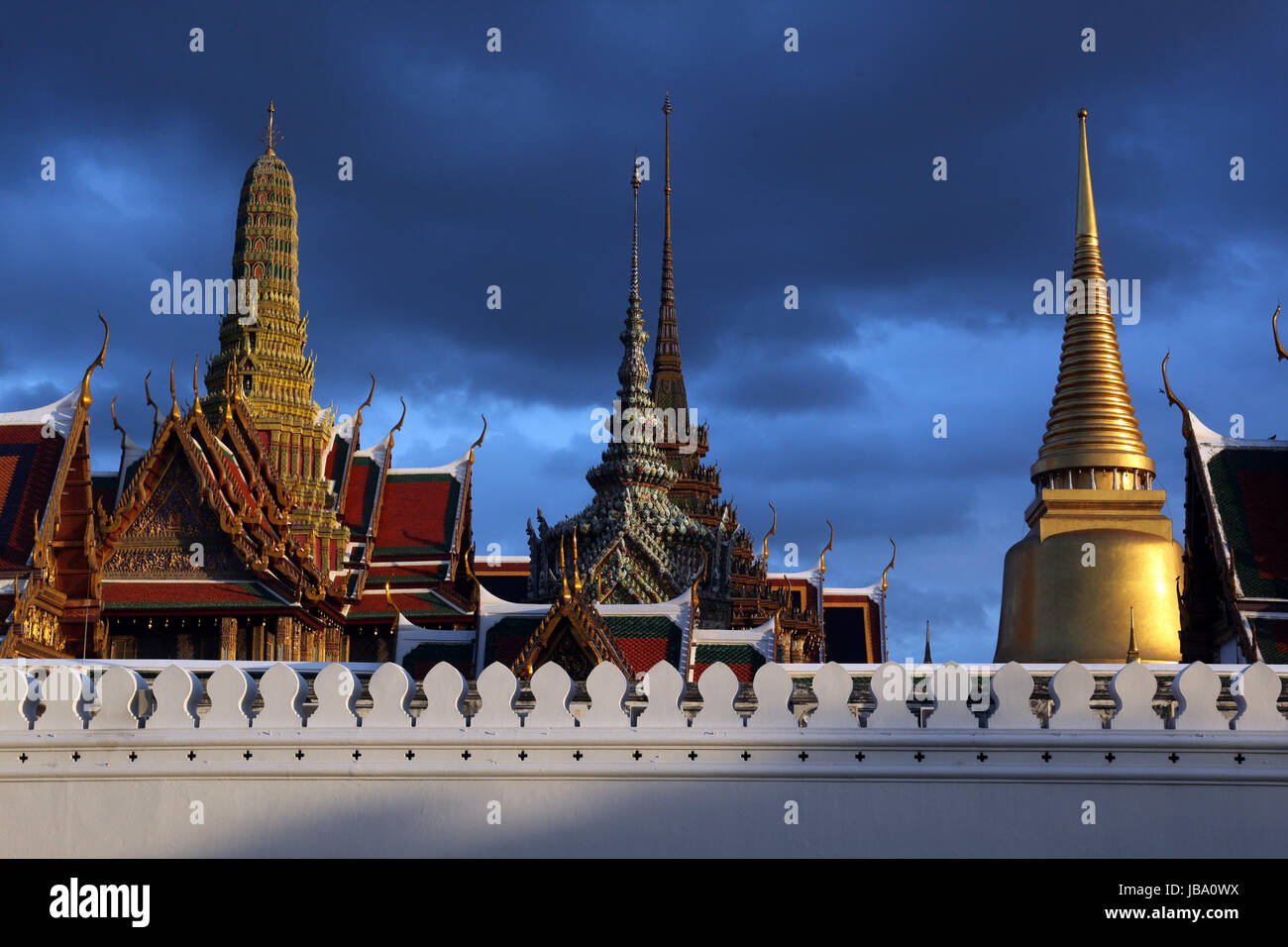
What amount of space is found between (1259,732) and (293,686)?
6250 mm

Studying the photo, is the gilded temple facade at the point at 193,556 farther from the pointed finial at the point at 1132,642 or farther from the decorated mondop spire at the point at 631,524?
the pointed finial at the point at 1132,642

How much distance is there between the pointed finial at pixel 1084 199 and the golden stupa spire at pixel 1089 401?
14 millimetres

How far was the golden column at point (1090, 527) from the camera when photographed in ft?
74.4

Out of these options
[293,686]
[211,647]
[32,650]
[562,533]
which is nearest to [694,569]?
[562,533]

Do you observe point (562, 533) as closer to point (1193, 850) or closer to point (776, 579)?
point (776, 579)

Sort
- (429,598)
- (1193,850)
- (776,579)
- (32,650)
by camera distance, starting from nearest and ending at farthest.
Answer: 1. (1193,850)
2. (32,650)
3. (429,598)
4. (776,579)

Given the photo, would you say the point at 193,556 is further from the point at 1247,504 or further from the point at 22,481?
the point at 1247,504

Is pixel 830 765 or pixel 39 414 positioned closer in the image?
pixel 830 765

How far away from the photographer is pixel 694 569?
41.0 m

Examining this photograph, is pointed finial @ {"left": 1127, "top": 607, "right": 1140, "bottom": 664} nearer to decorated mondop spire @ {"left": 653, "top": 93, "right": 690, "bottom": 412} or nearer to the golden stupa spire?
the golden stupa spire

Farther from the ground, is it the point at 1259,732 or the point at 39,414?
the point at 39,414

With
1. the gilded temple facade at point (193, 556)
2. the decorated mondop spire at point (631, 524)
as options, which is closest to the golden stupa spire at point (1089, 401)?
the gilded temple facade at point (193, 556)

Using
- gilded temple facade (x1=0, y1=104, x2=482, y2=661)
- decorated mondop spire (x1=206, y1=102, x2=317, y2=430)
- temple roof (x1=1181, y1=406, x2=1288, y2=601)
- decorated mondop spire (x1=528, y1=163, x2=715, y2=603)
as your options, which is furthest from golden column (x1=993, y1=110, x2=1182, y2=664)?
decorated mondop spire (x1=206, y1=102, x2=317, y2=430)

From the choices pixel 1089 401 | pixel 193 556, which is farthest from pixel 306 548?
pixel 1089 401
